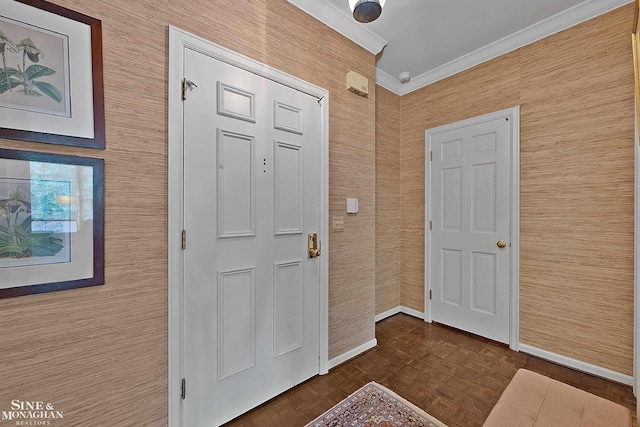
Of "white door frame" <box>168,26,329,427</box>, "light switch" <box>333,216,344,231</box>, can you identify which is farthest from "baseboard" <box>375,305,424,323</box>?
"white door frame" <box>168,26,329,427</box>

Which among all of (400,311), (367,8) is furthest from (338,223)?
(400,311)

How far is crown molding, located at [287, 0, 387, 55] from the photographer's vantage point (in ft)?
6.22

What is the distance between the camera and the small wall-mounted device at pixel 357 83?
7.15 ft

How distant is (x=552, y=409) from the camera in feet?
3.31

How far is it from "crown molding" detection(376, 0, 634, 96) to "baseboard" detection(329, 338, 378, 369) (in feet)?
9.26

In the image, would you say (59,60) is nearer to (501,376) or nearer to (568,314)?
(501,376)

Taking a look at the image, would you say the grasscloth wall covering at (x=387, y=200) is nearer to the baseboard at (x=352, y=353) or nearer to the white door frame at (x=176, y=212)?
the baseboard at (x=352, y=353)

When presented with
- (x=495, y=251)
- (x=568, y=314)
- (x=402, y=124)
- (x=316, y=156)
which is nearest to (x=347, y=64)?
(x=316, y=156)

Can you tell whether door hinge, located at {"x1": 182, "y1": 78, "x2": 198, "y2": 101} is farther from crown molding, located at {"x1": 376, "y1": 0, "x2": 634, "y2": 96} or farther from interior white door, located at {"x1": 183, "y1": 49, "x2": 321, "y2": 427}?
crown molding, located at {"x1": 376, "y1": 0, "x2": 634, "y2": 96}

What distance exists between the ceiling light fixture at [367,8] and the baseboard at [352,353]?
2.47m

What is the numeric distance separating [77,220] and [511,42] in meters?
3.50

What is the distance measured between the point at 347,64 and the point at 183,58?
1.36 meters

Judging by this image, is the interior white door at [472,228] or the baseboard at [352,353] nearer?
the baseboard at [352,353]

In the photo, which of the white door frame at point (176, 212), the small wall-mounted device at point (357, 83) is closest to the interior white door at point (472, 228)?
the small wall-mounted device at point (357, 83)
